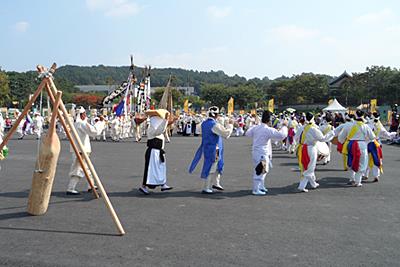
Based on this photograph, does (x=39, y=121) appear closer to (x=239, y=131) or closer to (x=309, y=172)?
(x=239, y=131)

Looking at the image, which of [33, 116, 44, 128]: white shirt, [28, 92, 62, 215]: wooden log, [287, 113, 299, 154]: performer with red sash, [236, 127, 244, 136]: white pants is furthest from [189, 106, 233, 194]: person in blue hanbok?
[236, 127, 244, 136]: white pants

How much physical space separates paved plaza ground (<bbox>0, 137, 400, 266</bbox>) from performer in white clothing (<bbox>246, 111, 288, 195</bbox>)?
0.31 meters

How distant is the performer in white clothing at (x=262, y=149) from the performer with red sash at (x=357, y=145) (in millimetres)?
2220

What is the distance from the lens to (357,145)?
32.0 ft

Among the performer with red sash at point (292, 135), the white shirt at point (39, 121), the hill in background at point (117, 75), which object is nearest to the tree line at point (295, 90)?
the white shirt at point (39, 121)

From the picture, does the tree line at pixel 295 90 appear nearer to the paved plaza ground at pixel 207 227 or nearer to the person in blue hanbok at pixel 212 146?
the person in blue hanbok at pixel 212 146

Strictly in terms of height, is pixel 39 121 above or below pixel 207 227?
above

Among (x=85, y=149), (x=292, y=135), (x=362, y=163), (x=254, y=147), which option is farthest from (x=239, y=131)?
(x=85, y=149)

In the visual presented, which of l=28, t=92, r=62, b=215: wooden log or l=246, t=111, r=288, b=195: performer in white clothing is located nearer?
l=28, t=92, r=62, b=215: wooden log

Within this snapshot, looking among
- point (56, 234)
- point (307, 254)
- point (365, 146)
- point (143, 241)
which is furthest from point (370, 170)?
point (56, 234)

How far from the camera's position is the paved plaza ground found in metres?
4.80

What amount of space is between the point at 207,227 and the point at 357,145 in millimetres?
5414

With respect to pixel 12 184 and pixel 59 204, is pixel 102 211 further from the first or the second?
pixel 12 184

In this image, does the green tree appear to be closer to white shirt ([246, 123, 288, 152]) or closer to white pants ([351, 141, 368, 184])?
white shirt ([246, 123, 288, 152])
